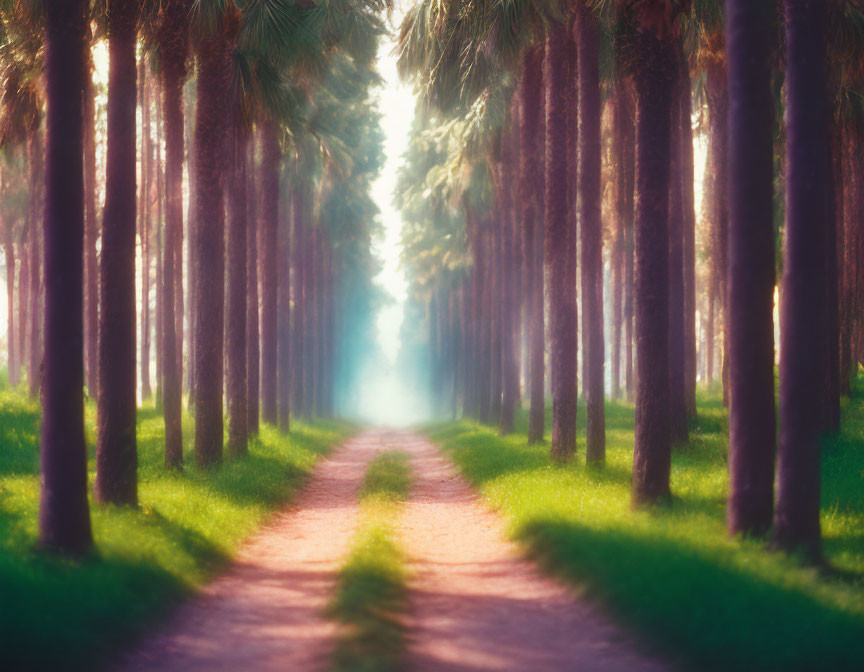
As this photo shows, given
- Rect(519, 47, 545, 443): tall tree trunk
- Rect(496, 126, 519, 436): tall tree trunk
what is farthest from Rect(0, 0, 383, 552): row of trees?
Rect(496, 126, 519, 436): tall tree trunk

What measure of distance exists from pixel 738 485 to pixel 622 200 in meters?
14.0

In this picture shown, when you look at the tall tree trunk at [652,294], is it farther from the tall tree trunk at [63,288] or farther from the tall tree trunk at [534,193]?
the tall tree trunk at [534,193]

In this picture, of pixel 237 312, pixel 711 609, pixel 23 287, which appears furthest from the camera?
pixel 23 287

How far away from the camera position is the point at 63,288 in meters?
7.64

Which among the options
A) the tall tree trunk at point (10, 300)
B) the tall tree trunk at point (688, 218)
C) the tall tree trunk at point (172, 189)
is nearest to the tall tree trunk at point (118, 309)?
the tall tree trunk at point (172, 189)

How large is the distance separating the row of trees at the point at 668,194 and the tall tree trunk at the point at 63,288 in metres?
6.24

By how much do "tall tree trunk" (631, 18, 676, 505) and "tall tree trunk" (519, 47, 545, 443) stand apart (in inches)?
347

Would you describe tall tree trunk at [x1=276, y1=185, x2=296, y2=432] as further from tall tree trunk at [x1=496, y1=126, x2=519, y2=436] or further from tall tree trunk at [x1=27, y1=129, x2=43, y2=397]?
tall tree trunk at [x1=27, y1=129, x2=43, y2=397]

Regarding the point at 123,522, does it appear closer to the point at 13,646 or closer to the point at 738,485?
the point at 13,646

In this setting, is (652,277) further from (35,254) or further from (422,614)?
(35,254)

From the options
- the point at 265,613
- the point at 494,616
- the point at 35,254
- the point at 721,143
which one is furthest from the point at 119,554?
the point at 35,254

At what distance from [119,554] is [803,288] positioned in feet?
22.1

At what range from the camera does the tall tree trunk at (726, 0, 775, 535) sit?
8305 mm

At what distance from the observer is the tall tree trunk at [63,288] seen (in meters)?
7.63
